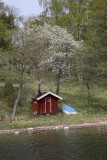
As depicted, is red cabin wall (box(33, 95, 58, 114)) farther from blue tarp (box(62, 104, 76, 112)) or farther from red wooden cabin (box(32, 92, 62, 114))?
blue tarp (box(62, 104, 76, 112))

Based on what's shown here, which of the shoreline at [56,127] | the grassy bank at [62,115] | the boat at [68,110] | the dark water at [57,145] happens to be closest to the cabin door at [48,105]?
the grassy bank at [62,115]

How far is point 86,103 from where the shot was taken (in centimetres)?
5462

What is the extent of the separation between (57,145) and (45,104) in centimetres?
1613

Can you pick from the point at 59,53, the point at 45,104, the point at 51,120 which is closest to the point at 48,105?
the point at 45,104

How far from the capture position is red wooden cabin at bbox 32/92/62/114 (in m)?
49.4

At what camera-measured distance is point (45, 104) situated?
49844 millimetres

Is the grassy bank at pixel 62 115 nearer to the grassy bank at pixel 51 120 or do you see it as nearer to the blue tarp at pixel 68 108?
the grassy bank at pixel 51 120

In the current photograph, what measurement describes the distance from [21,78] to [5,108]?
18.7ft

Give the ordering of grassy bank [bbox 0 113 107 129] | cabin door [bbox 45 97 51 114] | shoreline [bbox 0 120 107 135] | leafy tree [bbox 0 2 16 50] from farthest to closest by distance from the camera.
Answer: leafy tree [bbox 0 2 16 50]
cabin door [bbox 45 97 51 114]
grassy bank [bbox 0 113 107 129]
shoreline [bbox 0 120 107 135]

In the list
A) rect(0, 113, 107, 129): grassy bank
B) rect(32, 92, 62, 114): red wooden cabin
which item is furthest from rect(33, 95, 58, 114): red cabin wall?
rect(0, 113, 107, 129): grassy bank

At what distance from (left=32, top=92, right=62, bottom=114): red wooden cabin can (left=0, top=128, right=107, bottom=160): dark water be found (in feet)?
26.2

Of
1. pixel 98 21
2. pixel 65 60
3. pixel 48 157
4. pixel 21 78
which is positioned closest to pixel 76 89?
pixel 65 60

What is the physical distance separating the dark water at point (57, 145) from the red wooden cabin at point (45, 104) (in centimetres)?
797

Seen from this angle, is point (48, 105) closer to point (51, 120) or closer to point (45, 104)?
point (45, 104)
